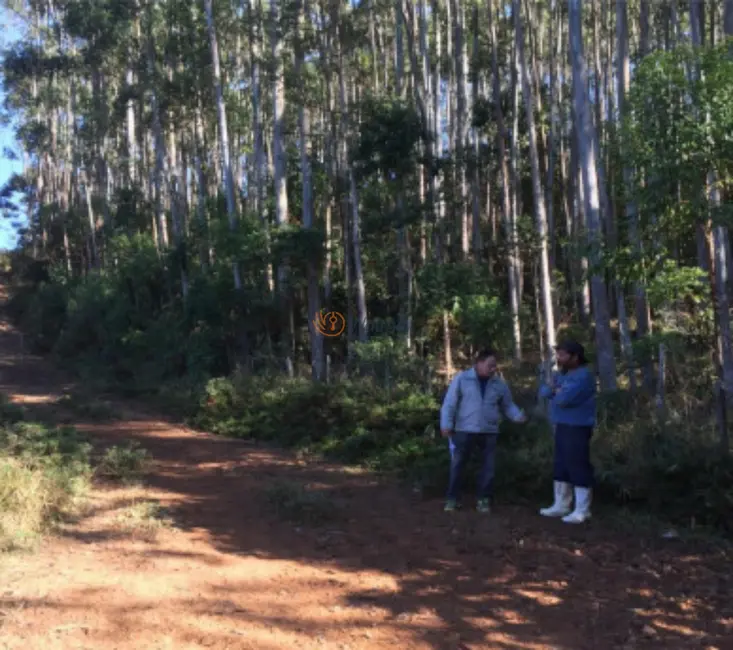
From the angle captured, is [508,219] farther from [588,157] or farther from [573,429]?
[573,429]

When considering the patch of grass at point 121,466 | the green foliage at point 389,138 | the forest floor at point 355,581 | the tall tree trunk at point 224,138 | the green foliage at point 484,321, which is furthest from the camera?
the tall tree trunk at point 224,138

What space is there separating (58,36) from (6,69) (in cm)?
346

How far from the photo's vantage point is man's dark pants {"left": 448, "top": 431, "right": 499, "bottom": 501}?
6625 millimetres

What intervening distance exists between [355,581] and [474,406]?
2193 mm

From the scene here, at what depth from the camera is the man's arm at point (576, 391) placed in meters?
6.17

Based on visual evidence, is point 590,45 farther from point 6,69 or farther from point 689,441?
point 6,69

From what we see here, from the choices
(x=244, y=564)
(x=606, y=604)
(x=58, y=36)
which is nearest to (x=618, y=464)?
(x=606, y=604)

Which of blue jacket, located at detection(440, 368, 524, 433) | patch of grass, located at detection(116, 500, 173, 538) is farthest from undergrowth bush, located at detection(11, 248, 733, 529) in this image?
patch of grass, located at detection(116, 500, 173, 538)

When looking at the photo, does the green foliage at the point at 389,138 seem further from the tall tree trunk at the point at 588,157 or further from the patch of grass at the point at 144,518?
the patch of grass at the point at 144,518

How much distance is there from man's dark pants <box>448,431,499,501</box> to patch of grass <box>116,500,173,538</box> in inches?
103

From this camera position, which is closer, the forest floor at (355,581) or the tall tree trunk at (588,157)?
the forest floor at (355,581)

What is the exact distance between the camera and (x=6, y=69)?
31047mm

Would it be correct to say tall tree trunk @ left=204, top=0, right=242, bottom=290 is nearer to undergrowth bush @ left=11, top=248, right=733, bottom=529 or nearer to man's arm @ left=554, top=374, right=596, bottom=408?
undergrowth bush @ left=11, top=248, right=733, bottom=529

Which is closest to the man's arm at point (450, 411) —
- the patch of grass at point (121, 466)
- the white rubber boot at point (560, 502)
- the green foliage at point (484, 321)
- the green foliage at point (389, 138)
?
the white rubber boot at point (560, 502)
